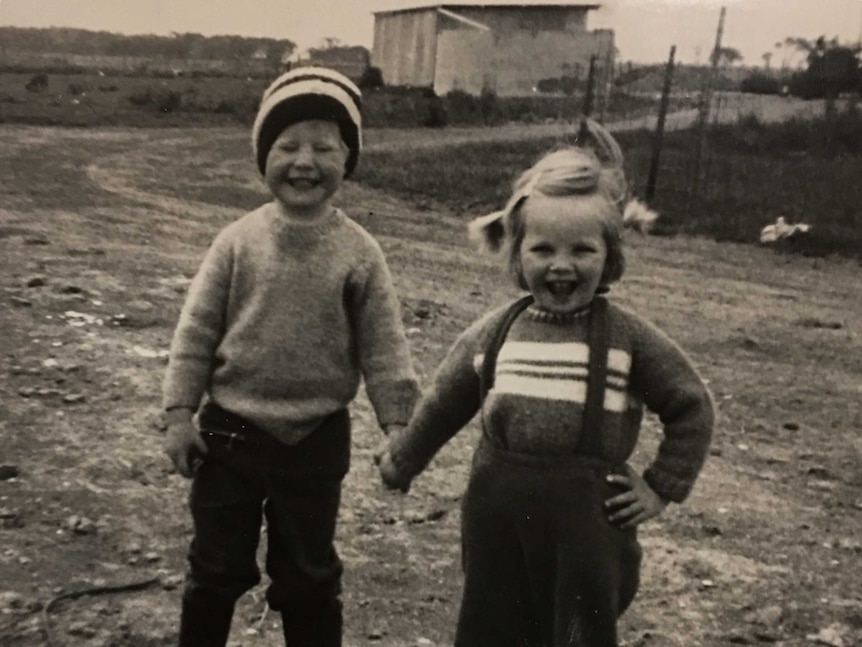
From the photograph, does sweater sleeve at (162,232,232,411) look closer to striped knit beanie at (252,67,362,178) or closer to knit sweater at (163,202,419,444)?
knit sweater at (163,202,419,444)

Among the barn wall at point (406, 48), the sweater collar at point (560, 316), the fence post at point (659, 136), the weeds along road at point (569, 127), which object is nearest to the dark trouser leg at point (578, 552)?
the sweater collar at point (560, 316)

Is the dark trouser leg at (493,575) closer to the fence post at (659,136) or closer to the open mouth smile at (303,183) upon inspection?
the open mouth smile at (303,183)

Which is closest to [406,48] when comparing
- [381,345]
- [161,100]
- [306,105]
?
[161,100]

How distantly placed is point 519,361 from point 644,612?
141 cm

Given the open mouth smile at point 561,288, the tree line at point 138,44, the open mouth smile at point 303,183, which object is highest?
the tree line at point 138,44

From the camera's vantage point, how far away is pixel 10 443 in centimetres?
377

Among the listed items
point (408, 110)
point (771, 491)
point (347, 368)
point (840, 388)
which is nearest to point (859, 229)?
point (840, 388)

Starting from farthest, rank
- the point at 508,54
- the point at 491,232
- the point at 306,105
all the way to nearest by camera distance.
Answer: the point at 508,54, the point at 306,105, the point at 491,232

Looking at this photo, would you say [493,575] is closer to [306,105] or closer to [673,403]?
[673,403]

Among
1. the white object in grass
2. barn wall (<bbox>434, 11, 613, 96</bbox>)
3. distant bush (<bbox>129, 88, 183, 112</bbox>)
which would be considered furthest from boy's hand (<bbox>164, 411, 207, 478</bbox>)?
barn wall (<bbox>434, 11, 613, 96</bbox>)

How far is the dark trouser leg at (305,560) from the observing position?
220 centimetres

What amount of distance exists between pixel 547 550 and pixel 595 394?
30cm

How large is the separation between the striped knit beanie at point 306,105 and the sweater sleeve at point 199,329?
0.78 feet

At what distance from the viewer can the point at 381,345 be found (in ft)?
7.24
